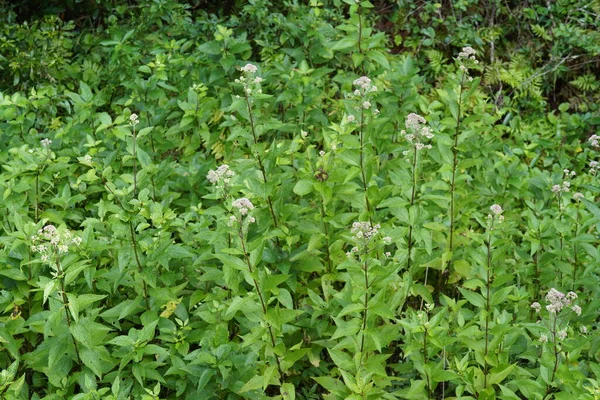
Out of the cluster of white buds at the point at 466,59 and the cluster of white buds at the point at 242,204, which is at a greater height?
the cluster of white buds at the point at 466,59

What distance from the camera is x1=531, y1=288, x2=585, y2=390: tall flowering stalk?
2.95 metres

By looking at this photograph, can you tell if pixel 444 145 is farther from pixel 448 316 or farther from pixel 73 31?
pixel 73 31

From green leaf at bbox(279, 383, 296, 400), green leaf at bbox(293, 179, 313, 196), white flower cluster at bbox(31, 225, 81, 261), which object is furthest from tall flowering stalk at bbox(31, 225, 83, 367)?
green leaf at bbox(293, 179, 313, 196)

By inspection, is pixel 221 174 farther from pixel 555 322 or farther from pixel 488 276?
pixel 555 322

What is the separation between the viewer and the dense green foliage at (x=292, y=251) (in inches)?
123

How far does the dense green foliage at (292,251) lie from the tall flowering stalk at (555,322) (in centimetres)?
1

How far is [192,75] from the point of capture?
210 inches

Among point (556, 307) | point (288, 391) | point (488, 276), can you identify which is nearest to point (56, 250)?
point (288, 391)

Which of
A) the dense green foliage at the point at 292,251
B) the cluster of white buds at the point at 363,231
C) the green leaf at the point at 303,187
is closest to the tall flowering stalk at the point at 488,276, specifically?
the dense green foliage at the point at 292,251

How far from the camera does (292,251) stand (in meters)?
3.78

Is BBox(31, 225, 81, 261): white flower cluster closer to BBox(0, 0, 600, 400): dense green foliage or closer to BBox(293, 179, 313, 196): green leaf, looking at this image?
BBox(0, 0, 600, 400): dense green foliage

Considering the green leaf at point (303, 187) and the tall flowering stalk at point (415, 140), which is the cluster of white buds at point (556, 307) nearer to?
the tall flowering stalk at point (415, 140)

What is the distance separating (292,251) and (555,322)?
53.5 inches

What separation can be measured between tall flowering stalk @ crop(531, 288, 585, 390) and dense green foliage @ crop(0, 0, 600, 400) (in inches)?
0.5
